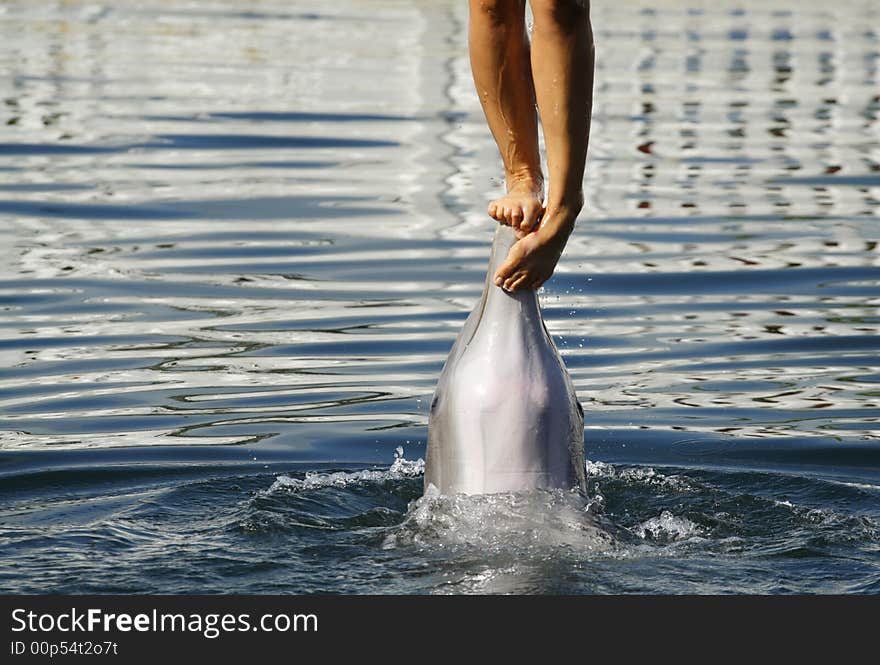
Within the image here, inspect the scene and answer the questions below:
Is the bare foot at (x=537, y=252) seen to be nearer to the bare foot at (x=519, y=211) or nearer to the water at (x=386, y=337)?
the bare foot at (x=519, y=211)

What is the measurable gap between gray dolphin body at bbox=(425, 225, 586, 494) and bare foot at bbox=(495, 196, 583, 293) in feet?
0.19

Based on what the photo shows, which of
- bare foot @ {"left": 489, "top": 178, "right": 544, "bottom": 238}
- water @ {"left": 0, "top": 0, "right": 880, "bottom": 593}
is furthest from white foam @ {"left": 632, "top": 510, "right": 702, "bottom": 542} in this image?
bare foot @ {"left": 489, "top": 178, "right": 544, "bottom": 238}

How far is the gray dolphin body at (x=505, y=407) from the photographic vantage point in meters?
5.51

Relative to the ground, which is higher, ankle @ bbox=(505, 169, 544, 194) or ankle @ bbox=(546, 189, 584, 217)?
ankle @ bbox=(505, 169, 544, 194)

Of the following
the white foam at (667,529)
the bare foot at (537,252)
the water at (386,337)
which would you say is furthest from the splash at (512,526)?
the bare foot at (537,252)

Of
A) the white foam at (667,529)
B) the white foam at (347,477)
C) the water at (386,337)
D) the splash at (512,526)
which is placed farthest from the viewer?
the white foam at (347,477)

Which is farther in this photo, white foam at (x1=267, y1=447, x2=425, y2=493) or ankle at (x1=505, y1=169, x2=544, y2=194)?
white foam at (x1=267, y1=447, x2=425, y2=493)

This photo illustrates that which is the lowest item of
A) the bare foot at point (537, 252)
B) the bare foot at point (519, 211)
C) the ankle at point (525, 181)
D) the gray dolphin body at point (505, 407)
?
the gray dolphin body at point (505, 407)

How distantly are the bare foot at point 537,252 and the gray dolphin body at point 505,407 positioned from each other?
0.06 metres

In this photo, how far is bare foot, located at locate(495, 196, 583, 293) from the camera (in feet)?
18.1

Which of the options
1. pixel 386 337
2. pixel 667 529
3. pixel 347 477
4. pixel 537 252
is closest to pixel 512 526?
pixel 667 529

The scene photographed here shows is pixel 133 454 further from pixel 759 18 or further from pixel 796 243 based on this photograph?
pixel 759 18

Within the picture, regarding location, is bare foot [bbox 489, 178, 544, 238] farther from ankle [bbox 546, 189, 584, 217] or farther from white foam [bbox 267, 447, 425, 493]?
white foam [bbox 267, 447, 425, 493]

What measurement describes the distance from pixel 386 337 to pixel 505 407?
400 cm
